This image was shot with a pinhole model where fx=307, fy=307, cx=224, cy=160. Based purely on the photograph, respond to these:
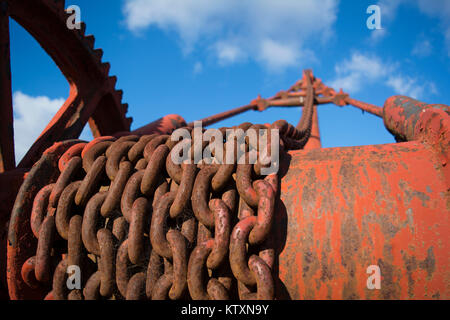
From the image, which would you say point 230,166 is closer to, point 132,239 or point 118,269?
point 132,239

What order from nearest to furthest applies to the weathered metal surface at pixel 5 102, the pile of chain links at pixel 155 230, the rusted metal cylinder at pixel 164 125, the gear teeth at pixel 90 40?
the pile of chain links at pixel 155 230 < the weathered metal surface at pixel 5 102 < the rusted metal cylinder at pixel 164 125 < the gear teeth at pixel 90 40

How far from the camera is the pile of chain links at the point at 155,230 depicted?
1036 millimetres

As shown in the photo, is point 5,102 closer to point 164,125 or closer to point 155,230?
point 164,125

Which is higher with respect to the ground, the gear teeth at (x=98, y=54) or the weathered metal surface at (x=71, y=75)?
the gear teeth at (x=98, y=54)

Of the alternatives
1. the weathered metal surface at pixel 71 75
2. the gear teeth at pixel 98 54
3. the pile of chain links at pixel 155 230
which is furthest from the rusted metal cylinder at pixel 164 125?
the pile of chain links at pixel 155 230

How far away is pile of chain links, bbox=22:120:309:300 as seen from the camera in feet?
3.40

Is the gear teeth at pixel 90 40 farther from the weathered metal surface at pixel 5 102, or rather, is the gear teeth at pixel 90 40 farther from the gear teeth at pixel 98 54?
the weathered metal surface at pixel 5 102

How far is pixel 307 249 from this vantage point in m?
1.09

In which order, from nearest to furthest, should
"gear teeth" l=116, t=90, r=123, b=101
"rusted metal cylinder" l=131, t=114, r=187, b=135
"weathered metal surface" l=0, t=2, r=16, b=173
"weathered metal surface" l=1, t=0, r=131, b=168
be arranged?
"weathered metal surface" l=0, t=2, r=16, b=173 → "weathered metal surface" l=1, t=0, r=131, b=168 → "rusted metal cylinder" l=131, t=114, r=187, b=135 → "gear teeth" l=116, t=90, r=123, b=101

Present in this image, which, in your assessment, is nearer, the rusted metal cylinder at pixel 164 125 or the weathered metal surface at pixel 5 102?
the weathered metal surface at pixel 5 102

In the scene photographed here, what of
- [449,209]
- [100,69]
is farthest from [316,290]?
[100,69]

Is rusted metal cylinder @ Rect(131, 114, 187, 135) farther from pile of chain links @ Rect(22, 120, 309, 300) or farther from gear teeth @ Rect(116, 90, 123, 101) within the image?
pile of chain links @ Rect(22, 120, 309, 300)

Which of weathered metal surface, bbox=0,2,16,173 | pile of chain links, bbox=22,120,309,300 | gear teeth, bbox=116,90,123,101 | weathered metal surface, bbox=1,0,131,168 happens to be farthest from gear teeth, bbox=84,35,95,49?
pile of chain links, bbox=22,120,309,300

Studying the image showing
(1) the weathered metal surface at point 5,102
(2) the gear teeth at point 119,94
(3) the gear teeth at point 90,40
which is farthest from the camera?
(2) the gear teeth at point 119,94
